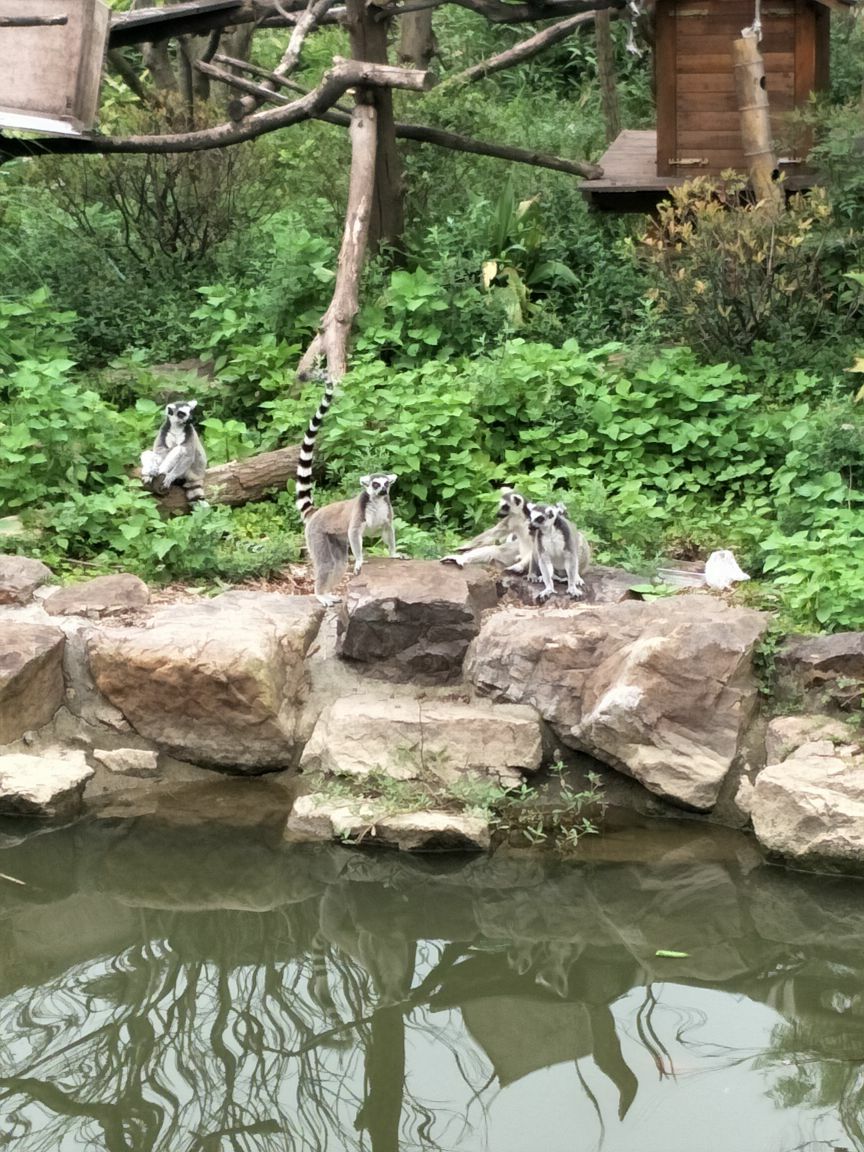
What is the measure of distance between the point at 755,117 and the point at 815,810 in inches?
220

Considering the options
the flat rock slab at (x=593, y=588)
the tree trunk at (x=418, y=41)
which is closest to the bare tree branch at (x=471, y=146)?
the tree trunk at (x=418, y=41)

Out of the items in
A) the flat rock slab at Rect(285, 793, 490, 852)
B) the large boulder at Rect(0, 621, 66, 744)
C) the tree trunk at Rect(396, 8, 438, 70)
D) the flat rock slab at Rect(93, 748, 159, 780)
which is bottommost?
the flat rock slab at Rect(285, 793, 490, 852)

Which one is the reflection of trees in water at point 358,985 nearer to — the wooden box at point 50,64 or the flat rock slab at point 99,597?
the flat rock slab at point 99,597

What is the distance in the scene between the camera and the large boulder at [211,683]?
6516mm

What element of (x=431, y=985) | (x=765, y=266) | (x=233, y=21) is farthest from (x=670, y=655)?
(x=233, y=21)

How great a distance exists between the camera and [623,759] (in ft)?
20.7

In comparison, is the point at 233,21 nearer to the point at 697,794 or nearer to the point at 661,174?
the point at 661,174

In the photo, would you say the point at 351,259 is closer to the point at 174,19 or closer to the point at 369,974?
the point at 174,19

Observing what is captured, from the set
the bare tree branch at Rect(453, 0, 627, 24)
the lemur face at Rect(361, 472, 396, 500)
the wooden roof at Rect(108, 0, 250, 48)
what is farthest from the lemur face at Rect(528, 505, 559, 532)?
the wooden roof at Rect(108, 0, 250, 48)

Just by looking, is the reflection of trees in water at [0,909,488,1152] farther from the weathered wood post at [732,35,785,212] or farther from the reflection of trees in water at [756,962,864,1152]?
the weathered wood post at [732,35,785,212]

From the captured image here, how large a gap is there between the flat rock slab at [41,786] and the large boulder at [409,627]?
1429 millimetres

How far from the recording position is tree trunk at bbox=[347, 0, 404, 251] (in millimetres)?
9922

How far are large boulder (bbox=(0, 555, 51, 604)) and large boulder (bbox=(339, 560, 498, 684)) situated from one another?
1.70 meters

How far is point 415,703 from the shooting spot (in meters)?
6.68
